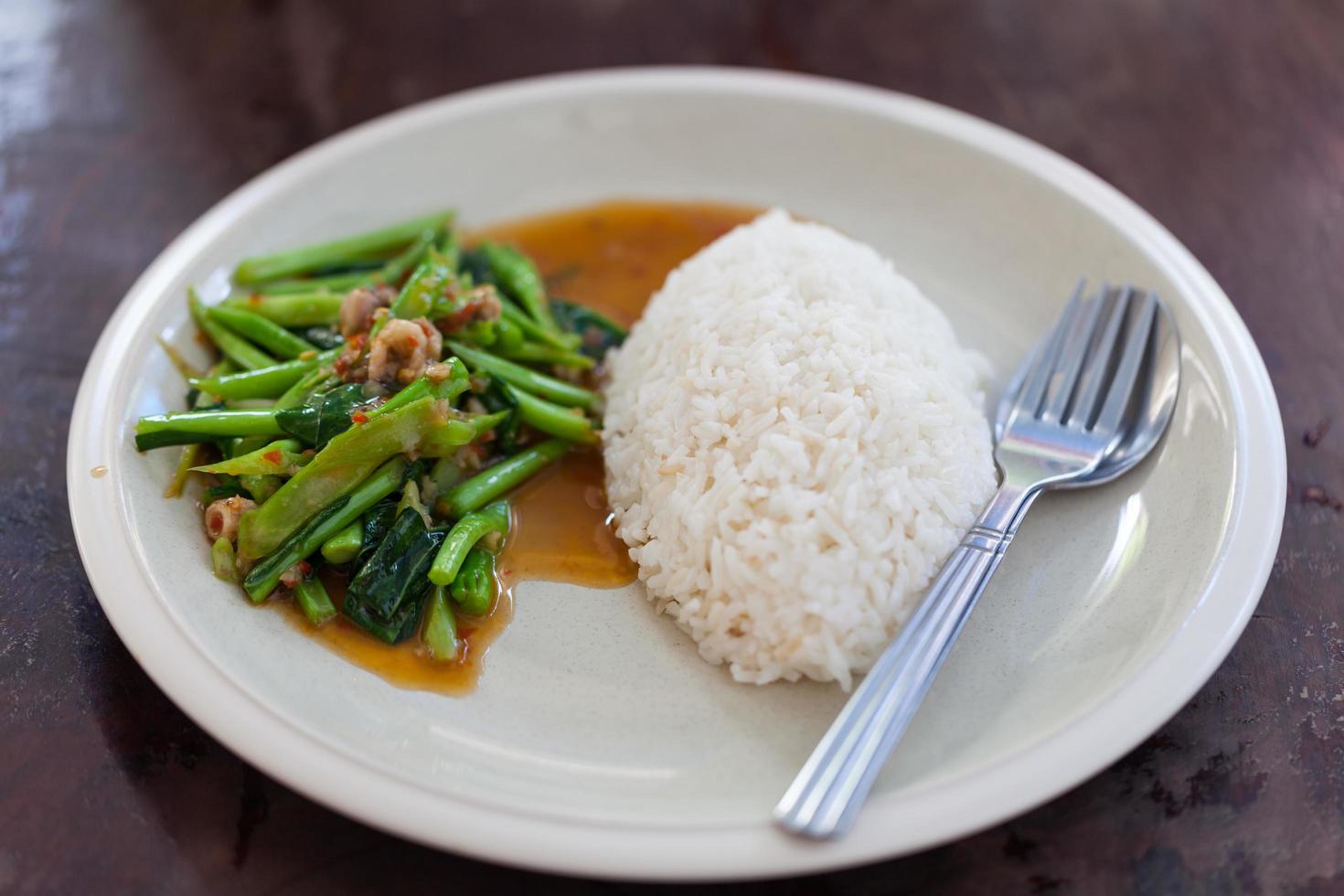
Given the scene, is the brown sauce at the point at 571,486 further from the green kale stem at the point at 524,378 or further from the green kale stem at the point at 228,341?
the green kale stem at the point at 228,341

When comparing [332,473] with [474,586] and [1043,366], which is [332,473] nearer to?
[474,586]

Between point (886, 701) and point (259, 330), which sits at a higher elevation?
point (259, 330)

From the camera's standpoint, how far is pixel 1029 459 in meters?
2.70

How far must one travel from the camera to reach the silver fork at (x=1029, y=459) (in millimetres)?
1923

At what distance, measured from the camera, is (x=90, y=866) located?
6.54 feet

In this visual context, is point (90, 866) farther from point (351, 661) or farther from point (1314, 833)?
point (1314, 833)

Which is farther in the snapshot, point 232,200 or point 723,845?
point 232,200

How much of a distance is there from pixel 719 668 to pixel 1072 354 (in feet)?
4.55

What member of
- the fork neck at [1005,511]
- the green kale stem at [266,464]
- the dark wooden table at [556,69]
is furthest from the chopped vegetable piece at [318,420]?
the fork neck at [1005,511]

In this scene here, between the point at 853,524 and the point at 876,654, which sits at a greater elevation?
the point at 853,524

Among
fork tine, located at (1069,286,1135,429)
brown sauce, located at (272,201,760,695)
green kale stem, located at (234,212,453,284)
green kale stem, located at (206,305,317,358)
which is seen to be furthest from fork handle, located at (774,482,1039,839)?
green kale stem, located at (234,212,453,284)

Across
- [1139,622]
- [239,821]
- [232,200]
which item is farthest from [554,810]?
[232,200]

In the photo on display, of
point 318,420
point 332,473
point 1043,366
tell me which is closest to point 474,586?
point 332,473

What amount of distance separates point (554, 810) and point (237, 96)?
3.45 meters
